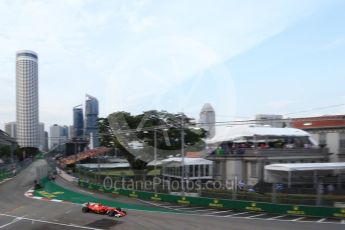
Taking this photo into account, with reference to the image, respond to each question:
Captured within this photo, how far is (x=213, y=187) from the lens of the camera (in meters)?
38.7

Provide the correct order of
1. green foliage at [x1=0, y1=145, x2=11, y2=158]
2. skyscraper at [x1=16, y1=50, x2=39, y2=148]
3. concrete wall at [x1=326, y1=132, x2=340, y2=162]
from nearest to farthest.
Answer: concrete wall at [x1=326, y1=132, x2=340, y2=162], green foliage at [x1=0, y1=145, x2=11, y2=158], skyscraper at [x1=16, y1=50, x2=39, y2=148]

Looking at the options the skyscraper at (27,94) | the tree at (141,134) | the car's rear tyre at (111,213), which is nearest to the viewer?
the car's rear tyre at (111,213)

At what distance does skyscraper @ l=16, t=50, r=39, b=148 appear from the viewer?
15962 centimetres

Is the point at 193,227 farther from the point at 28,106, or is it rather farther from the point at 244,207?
the point at 28,106

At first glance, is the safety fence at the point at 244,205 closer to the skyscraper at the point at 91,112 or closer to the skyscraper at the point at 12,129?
the skyscraper at the point at 91,112

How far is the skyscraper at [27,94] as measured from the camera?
15962cm

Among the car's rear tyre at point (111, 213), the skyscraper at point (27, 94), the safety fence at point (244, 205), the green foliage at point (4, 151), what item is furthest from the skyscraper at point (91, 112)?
the skyscraper at point (27, 94)

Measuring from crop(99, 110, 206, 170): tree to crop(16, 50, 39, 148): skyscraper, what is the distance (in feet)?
328

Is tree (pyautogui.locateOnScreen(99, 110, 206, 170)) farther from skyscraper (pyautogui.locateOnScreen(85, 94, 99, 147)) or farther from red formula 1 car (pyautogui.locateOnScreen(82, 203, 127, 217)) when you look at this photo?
red formula 1 car (pyautogui.locateOnScreen(82, 203, 127, 217))

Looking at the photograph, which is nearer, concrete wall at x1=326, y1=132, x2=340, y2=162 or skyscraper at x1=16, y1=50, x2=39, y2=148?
A: concrete wall at x1=326, y1=132, x2=340, y2=162

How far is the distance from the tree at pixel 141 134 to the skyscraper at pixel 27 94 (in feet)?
328

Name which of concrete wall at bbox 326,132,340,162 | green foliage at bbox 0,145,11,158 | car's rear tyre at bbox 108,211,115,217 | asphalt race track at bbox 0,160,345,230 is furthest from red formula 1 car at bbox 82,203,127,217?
green foliage at bbox 0,145,11,158

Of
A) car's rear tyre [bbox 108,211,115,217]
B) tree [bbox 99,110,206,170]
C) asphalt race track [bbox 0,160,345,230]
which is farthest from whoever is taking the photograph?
tree [bbox 99,110,206,170]

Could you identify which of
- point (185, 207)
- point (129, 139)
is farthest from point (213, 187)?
point (129, 139)
